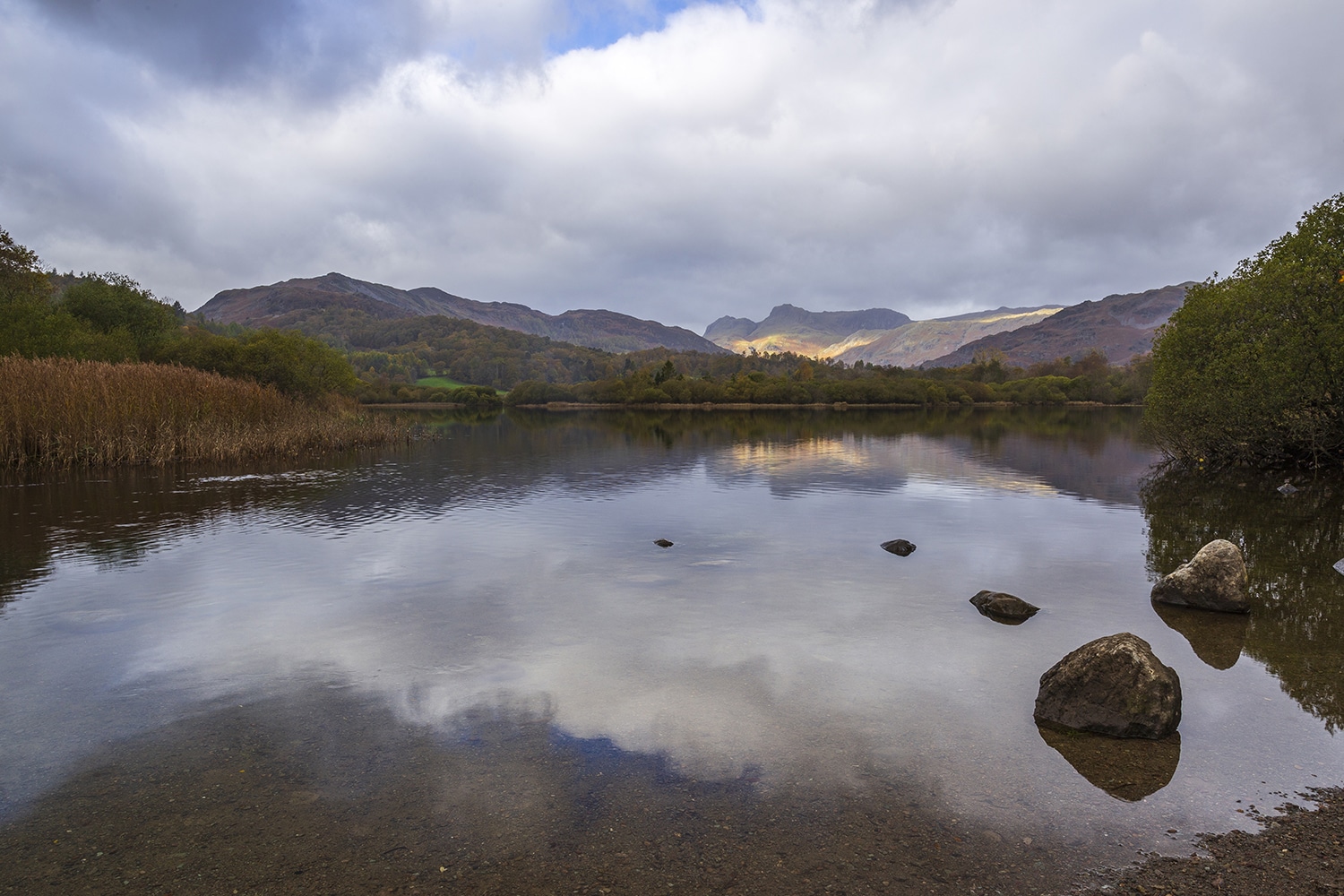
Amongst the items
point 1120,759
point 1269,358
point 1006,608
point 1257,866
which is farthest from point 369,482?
point 1269,358

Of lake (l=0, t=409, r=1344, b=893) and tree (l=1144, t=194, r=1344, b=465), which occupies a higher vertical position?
tree (l=1144, t=194, r=1344, b=465)

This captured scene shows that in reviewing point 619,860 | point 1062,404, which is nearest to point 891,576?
point 619,860

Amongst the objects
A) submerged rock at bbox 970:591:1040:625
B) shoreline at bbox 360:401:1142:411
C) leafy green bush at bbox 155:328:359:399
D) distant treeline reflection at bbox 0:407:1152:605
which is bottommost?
submerged rock at bbox 970:591:1040:625

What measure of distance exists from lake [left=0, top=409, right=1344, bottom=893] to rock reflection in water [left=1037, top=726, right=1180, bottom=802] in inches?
1.7

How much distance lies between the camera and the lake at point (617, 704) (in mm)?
6105

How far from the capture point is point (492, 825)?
A: 6.44 metres

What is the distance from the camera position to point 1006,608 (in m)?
12.8

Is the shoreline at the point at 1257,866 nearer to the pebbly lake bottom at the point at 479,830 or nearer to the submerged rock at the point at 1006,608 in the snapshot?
the pebbly lake bottom at the point at 479,830

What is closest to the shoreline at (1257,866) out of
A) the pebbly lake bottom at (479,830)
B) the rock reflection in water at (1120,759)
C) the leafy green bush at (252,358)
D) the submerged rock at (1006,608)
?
the pebbly lake bottom at (479,830)

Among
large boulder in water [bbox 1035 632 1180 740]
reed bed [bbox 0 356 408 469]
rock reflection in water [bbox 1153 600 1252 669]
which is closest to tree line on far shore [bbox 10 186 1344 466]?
reed bed [bbox 0 356 408 469]

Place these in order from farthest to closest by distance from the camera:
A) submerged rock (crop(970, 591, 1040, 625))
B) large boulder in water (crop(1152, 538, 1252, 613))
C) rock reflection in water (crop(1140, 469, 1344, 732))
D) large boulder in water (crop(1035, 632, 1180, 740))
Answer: large boulder in water (crop(1152, 538, 1252, 613))
submerged rock (crop(970, 591, 1040, 625))
rock reflection in water (crop(1140, 469, 1344, 732))
large boulder in water (crop(1035, 632, 1180, 740))

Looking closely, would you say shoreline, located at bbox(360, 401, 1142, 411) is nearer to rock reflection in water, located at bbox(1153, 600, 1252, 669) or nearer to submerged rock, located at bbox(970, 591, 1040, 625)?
submerged rock, located at bbox(970, 591, 1040, 625)

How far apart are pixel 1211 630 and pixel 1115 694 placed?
5.37 metres

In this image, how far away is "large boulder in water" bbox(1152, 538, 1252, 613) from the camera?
1297cm
